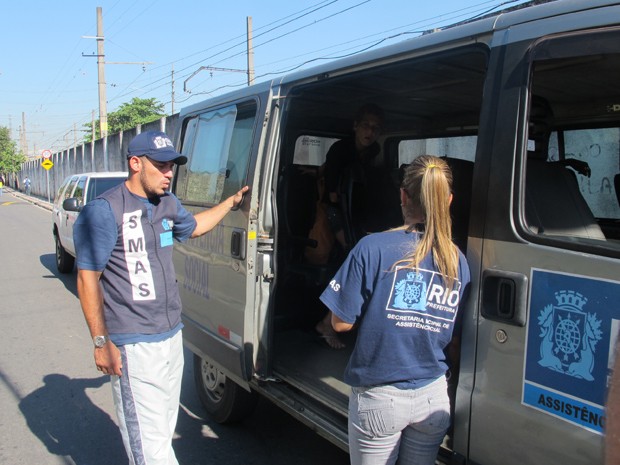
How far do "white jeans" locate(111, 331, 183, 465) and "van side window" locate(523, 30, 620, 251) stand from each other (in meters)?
1.88

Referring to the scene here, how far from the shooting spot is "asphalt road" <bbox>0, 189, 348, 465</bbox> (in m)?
3.58

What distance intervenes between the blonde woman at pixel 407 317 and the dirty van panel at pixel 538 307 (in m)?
0.13

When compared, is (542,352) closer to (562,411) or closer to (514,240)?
(562,411)

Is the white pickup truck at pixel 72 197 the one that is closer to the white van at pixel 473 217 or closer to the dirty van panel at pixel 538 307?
the white van at pixel 473 217

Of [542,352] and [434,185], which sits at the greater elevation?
[434,185]

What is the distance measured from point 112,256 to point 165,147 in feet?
1.99

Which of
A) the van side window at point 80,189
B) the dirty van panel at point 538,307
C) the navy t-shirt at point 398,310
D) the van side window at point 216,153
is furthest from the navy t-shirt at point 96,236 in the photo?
the van side window at point 80,189

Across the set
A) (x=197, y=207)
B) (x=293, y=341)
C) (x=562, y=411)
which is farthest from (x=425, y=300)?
(x=197, y=207)

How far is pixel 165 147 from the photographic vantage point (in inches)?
104

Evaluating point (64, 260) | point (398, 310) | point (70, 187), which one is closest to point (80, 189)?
point (70, 187)

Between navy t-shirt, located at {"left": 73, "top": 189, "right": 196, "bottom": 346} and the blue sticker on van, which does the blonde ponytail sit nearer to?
the blue sticker on van

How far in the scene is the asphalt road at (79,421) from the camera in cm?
358

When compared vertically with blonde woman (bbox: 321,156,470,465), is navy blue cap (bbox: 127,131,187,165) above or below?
above

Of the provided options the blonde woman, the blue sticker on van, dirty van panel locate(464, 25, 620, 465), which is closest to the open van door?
the blonde woman
